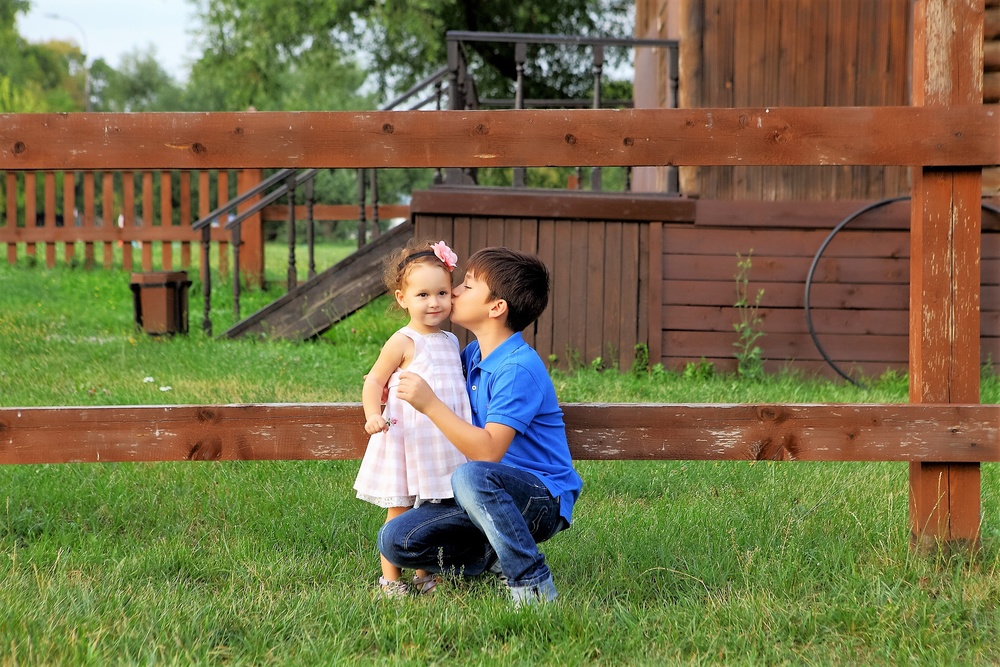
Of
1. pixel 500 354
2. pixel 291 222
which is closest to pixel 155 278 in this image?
pixel 291 222

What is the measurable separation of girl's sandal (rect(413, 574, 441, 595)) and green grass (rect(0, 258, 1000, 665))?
3.1 inches

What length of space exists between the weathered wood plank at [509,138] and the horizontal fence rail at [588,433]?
71cm

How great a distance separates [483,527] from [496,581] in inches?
13.8

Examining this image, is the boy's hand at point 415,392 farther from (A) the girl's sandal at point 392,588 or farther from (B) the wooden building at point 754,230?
(B) the wooden building at point 754,230

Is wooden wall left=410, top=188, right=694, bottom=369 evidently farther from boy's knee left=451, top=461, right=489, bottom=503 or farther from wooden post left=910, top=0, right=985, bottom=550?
boy's knee left=451, top=461, right=489, bottom=503

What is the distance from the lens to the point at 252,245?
41.0 feet

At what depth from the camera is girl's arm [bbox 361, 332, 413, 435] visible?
2.69 meters

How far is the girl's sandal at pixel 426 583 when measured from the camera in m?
2.80

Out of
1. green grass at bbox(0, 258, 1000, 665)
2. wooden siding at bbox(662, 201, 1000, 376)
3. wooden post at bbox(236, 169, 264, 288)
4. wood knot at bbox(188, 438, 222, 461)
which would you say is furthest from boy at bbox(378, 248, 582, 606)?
wooden post at bbox(236, 169, 264, 288)

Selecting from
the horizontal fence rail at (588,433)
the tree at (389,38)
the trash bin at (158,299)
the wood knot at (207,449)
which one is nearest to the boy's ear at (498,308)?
the horizontal fence rail at (588,433)

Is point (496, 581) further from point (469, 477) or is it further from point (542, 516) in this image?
point (469, 477)

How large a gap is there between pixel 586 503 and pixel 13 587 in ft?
6.43

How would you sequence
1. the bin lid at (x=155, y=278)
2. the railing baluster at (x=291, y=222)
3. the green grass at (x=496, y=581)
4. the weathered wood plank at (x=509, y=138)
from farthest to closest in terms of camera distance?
the railing baluster at (x=291, y=222)
the bin lid at (x=155, y=278)
the weathered wood plank at (x=509, y=138)
the green grass at (x=496, y=581)

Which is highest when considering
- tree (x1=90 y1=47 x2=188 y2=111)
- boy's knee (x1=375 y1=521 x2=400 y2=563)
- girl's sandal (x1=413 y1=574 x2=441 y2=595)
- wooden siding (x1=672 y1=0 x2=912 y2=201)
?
tree (x1=90 y1=47 x2=188 y2=111)
